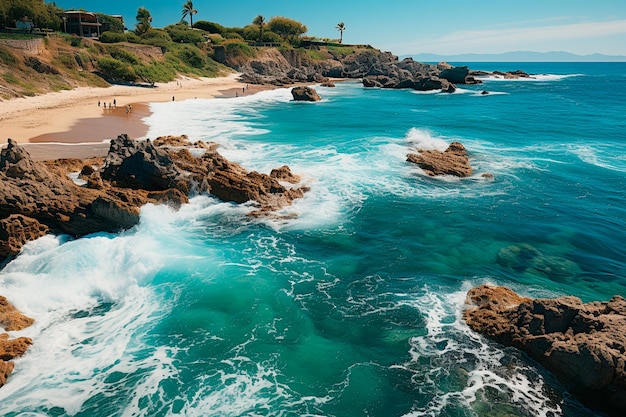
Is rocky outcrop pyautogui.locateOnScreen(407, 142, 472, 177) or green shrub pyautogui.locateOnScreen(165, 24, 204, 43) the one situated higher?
green shrub pyautogui.locateOnScreen(165, 24, 204, 43)

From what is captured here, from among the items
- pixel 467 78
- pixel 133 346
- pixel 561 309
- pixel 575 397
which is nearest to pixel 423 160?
pixel 561 309

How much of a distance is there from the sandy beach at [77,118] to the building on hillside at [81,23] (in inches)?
1293

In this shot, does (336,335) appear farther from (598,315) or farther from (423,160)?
(423,160)

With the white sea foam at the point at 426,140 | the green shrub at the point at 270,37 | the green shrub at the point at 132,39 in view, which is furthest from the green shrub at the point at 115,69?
the green shrub at the point at 270,37

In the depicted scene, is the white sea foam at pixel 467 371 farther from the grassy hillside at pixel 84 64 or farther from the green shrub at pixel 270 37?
the green shrub at pixel 270 37

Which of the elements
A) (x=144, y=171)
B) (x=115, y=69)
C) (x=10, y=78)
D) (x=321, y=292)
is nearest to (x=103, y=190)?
(x=144, y=171)

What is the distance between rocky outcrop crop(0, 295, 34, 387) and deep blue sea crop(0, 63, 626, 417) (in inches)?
13.7

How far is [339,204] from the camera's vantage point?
960 inches

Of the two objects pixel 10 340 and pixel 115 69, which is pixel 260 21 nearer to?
pixel 115 69

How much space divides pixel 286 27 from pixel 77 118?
112688 millimetres

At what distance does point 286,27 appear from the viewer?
138000mm

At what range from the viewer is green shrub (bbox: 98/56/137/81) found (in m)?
64.2

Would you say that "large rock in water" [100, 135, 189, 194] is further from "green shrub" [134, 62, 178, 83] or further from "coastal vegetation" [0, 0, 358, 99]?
"green shrub" [134, 62, 178, 83]

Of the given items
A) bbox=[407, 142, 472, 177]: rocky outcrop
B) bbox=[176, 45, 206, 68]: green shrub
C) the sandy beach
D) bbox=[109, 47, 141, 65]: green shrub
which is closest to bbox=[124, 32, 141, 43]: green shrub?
bbox=[176, 45, 206, 68]: green shrub
